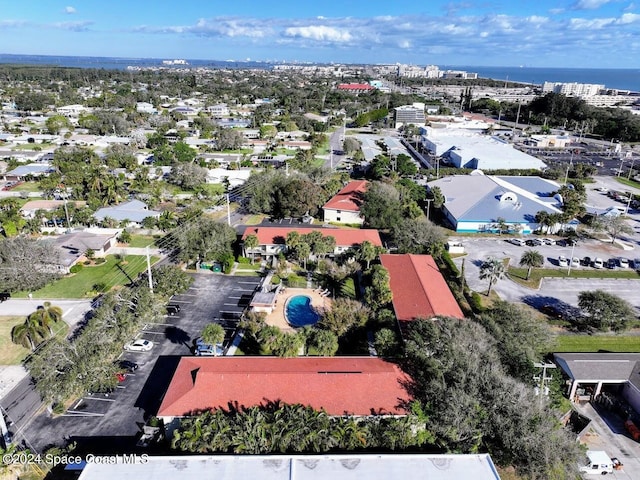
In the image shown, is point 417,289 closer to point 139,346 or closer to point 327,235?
point 327,235

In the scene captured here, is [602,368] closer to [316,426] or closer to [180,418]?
[316,426]

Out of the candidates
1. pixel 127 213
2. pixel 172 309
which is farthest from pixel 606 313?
pixel 127 213

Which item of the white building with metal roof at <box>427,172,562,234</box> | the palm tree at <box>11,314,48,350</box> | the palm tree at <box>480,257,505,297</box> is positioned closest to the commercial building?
the palm tree at <box>11,314,48,350</box>

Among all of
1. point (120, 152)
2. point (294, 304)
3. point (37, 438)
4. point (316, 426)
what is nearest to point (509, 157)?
point (294, 304)

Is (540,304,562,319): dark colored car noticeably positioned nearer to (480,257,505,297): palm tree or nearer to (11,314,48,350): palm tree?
(480,257,505,297): palm tree

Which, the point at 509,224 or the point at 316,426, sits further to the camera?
the point at 509,224

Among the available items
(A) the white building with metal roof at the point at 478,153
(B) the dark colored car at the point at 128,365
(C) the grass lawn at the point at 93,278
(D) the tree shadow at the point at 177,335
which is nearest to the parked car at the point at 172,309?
(D) the tree shadow at the point at 177,335

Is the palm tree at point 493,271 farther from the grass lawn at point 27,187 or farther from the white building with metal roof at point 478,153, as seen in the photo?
the grass lawn at point 27,187

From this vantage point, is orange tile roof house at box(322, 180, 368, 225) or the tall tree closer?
the tall tree
